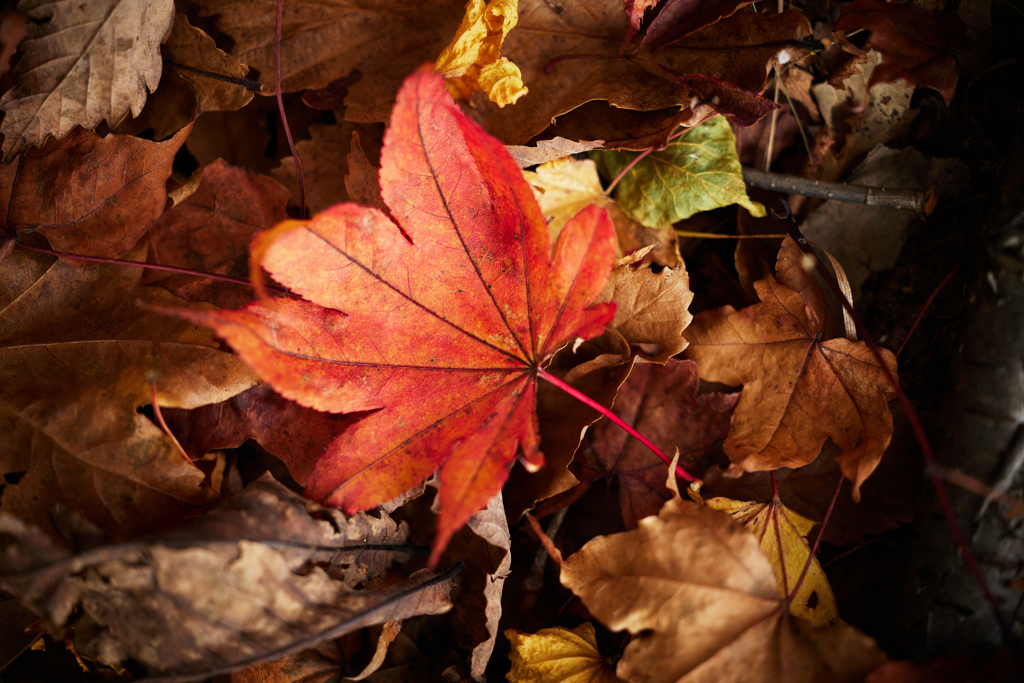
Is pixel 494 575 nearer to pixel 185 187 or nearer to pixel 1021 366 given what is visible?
pixel 1021 366

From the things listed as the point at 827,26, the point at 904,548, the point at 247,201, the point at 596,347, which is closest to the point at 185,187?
the point at 247,201

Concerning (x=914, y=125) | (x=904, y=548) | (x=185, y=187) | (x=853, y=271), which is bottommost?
(x=904, y=548)

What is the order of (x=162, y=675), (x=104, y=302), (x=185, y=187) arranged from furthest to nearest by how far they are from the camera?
(x=185, y=187) < (x=104, y=302) < (x=162, y=675)

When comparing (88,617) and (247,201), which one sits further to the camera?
(247,201)

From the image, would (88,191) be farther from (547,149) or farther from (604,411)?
(604,411)

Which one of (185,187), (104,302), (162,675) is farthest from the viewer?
(185,187)

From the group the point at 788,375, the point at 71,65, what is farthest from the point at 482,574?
the point at 71,65

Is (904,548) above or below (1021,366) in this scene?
below
